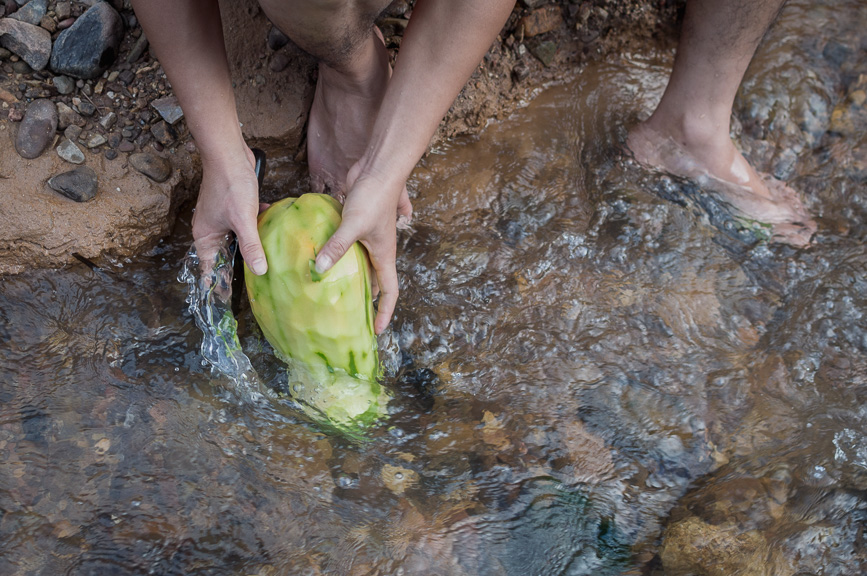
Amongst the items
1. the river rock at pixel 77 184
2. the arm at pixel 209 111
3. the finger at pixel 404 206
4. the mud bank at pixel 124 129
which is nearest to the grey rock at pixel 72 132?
the mud bank at pixel 124 129

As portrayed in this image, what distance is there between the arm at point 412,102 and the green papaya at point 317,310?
7cm

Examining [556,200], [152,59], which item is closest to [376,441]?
Result: [556,200]

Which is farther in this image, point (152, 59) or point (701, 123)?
point (701, 123)

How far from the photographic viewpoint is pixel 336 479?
5.96ft

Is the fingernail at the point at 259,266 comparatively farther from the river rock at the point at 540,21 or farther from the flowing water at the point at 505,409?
the river rock at the point at 540,21

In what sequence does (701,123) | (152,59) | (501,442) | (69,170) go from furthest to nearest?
(701,123), (152,59), (69,170), (501,442)

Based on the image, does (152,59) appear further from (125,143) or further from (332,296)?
(332,296)

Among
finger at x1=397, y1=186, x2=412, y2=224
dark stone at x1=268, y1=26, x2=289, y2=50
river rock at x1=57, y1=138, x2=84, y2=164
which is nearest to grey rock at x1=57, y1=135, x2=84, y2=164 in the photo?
river rock at x1=57, y1=138, x2=84, y2=164

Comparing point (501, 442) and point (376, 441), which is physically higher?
point (501, 442)

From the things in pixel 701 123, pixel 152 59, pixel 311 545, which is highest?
pixel 701 123

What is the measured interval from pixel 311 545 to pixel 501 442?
0.58m

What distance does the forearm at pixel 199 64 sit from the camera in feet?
5.47

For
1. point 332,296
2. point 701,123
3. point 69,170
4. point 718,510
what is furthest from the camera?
point 701,123

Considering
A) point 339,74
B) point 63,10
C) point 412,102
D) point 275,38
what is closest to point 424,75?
point 412,102
